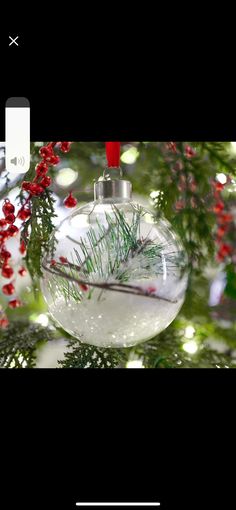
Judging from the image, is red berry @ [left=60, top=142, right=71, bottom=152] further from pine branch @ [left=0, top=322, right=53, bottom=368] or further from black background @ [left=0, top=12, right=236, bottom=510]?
pine branch @ [left=0, top=322, right=53, bottom=368]

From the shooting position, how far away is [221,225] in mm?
972

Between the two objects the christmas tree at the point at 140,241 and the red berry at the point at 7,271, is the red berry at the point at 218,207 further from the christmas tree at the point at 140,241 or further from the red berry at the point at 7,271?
the red berry at the point at 7,271

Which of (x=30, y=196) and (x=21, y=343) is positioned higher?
(x=30, y=196)

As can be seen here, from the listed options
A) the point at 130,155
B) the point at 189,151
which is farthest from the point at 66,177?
the point at 189,151

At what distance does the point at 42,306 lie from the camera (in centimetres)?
101

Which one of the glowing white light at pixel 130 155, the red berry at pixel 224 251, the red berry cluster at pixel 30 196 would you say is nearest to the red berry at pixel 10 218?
the red berry cluster at pixel 30 196

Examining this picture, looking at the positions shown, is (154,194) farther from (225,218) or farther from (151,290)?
(151,290)

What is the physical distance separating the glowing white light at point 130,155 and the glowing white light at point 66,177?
0.07 metres

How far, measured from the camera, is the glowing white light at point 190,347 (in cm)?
93

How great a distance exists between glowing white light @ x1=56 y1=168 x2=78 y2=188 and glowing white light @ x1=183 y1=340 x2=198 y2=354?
11.3 inches
